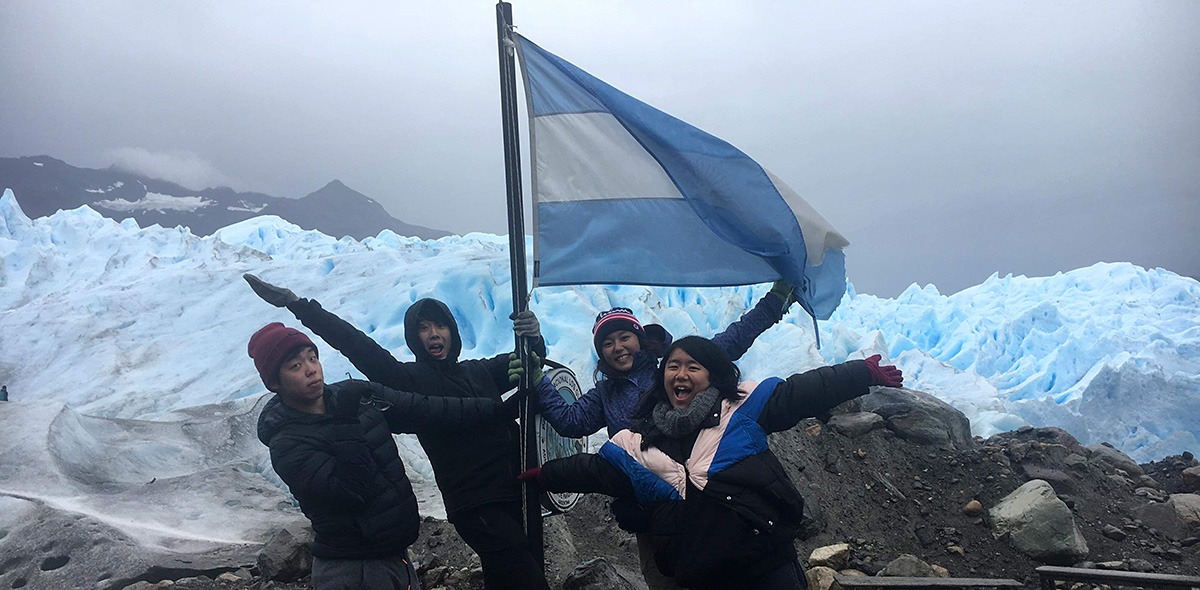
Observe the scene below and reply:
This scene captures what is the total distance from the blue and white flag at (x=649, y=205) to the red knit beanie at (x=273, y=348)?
1.05 meters

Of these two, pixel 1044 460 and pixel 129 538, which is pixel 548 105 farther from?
pixel 1044 460

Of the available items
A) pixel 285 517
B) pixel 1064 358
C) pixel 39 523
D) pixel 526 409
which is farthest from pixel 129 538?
pixel 1064 358

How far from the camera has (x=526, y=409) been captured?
297cm

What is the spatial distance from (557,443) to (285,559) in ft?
6.92

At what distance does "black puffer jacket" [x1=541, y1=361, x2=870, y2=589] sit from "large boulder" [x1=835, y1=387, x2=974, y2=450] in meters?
4.69

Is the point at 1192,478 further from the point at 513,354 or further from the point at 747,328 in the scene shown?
the point at 513,354

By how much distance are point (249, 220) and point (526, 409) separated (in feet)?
34.9

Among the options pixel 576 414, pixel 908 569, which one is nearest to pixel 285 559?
pixel 576 414

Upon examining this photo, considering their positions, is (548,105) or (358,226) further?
(358,226)

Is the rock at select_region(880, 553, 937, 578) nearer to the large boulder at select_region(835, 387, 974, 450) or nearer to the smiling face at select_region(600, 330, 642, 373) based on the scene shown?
the large boulder at select_region(835, 387, 974, 450)

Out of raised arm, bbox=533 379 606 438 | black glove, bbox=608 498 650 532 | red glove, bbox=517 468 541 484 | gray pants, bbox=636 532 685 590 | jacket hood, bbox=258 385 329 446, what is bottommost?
gray pants, bbox=636 532 685 590

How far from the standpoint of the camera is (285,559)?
4246 millimetres

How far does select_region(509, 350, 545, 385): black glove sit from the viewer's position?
2.93 metres

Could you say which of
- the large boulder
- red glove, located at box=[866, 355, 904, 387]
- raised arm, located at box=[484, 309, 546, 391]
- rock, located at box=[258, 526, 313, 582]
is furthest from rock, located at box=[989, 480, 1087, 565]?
rock, located at box=[258, 526, 313, 582]
